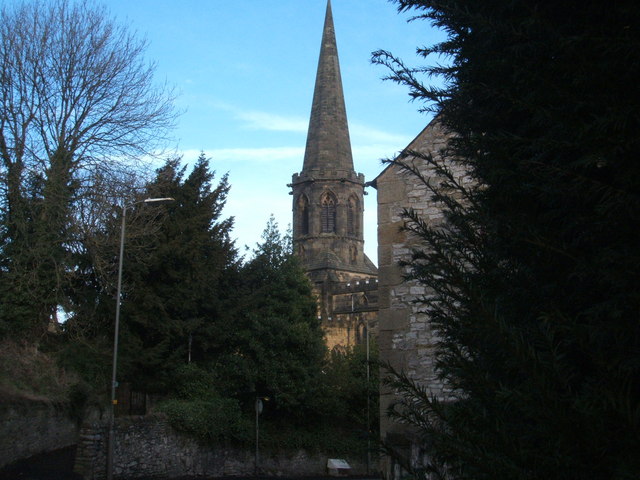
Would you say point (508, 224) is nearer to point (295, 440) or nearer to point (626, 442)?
point (626, 442)

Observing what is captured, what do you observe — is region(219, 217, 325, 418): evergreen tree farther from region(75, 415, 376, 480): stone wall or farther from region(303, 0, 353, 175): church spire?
region(303, 0, 353, 175): church spire

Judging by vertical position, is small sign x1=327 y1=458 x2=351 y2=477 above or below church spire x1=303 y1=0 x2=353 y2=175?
below

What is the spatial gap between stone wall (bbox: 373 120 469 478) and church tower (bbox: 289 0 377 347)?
163 feet

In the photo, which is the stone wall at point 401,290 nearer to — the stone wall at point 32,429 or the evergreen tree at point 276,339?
the stone wall at point 32,429

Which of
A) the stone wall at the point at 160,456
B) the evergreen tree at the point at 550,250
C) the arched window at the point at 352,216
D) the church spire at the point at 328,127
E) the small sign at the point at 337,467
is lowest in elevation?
the small sign at the point at 337,467

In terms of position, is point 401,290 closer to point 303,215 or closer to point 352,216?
point 352,216

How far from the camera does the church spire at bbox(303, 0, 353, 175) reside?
64438mm

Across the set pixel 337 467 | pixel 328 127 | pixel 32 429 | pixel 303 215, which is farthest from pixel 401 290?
pixel 328 127

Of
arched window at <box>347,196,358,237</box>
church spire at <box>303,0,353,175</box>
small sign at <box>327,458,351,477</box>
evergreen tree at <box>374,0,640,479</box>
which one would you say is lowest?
small sign at <box>327,458,351,477</box>

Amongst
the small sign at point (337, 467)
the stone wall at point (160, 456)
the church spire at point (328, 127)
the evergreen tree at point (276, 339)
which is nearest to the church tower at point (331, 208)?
the church spire at point (328, 127)

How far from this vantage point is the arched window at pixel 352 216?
6475 cm

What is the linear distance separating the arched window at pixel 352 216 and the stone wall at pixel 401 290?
51553 mm

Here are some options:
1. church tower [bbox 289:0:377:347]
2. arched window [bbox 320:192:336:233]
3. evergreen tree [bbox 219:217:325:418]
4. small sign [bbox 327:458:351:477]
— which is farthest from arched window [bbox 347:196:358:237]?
small sign [bbox 327:458:351:477]

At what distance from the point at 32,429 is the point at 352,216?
1870 inches
